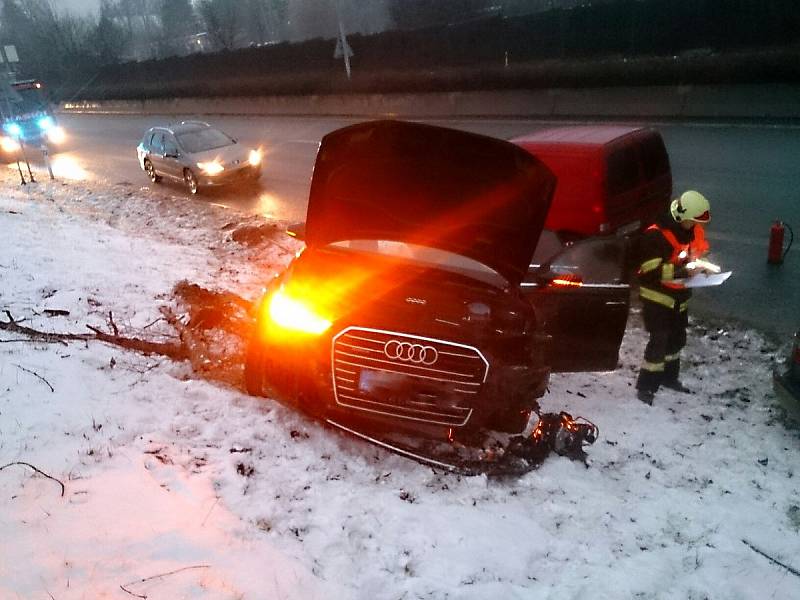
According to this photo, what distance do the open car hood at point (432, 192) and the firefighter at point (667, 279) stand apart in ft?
3.92

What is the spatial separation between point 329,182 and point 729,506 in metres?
3.63

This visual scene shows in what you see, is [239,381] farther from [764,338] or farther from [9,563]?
[764,338]

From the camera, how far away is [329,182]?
4629 mm

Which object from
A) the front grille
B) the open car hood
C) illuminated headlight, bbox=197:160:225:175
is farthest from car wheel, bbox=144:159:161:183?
the front grille

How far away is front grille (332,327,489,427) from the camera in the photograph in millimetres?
3727

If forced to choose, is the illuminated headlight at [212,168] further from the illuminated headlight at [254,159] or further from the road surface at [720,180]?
the illuminated headlight at [254,159]

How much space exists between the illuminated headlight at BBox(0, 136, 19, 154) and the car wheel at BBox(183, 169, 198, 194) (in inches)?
509

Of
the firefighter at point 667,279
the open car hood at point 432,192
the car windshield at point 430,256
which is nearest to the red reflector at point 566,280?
the open car hood at point 432,192

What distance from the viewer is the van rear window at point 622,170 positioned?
7.66 meters

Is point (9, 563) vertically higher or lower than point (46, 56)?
lower

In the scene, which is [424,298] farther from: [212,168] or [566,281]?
[212,168]

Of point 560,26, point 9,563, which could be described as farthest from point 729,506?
point 560,26

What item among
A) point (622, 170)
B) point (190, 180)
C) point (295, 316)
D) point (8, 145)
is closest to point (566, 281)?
point (295, 316)

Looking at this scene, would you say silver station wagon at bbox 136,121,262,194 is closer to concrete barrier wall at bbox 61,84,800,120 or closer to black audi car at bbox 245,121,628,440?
black audi car at bbox 245,121,628,440
